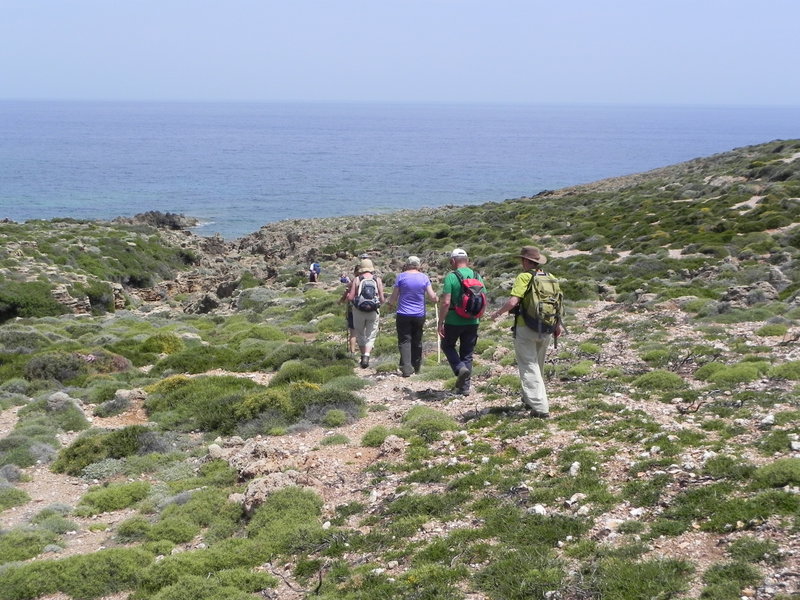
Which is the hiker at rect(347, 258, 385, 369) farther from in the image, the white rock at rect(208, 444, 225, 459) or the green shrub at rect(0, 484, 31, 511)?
the green shrub at rect(0, 484, 31, 511)

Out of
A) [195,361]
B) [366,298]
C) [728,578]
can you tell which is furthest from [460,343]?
[195,361]

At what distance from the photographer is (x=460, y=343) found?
1205 centimetres

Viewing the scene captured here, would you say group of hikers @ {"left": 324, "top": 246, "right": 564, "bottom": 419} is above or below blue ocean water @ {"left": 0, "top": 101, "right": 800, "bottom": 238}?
above

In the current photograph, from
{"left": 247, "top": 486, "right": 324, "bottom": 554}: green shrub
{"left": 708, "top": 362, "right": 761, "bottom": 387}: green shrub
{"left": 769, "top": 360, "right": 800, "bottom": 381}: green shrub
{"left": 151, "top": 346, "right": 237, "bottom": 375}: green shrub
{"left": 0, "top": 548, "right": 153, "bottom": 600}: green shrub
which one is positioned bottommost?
{"left": 151, "top": 346, "right": 237, "bottom": 375}: green shrub

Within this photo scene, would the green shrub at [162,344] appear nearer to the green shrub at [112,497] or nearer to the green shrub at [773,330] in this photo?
the green shrub at [112,497]

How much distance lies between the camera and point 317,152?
164 m

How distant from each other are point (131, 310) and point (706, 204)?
2884 centimetres

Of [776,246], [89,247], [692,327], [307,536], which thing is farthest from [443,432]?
[89,247]

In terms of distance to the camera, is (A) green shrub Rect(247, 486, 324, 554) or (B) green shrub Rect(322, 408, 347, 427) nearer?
(A) green shrub Rect(247, 486, 324, 554)

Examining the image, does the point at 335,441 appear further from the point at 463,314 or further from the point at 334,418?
the point at 463,314

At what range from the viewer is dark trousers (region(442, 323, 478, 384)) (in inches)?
467

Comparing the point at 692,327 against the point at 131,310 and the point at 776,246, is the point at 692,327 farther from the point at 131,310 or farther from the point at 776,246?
the point at 131,310

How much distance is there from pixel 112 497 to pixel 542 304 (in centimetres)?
626

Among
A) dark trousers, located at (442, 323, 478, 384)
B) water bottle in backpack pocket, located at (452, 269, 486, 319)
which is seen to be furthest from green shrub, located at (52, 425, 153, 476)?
water bottle in backpack pocket, located at (452, 269, 486, 319)
